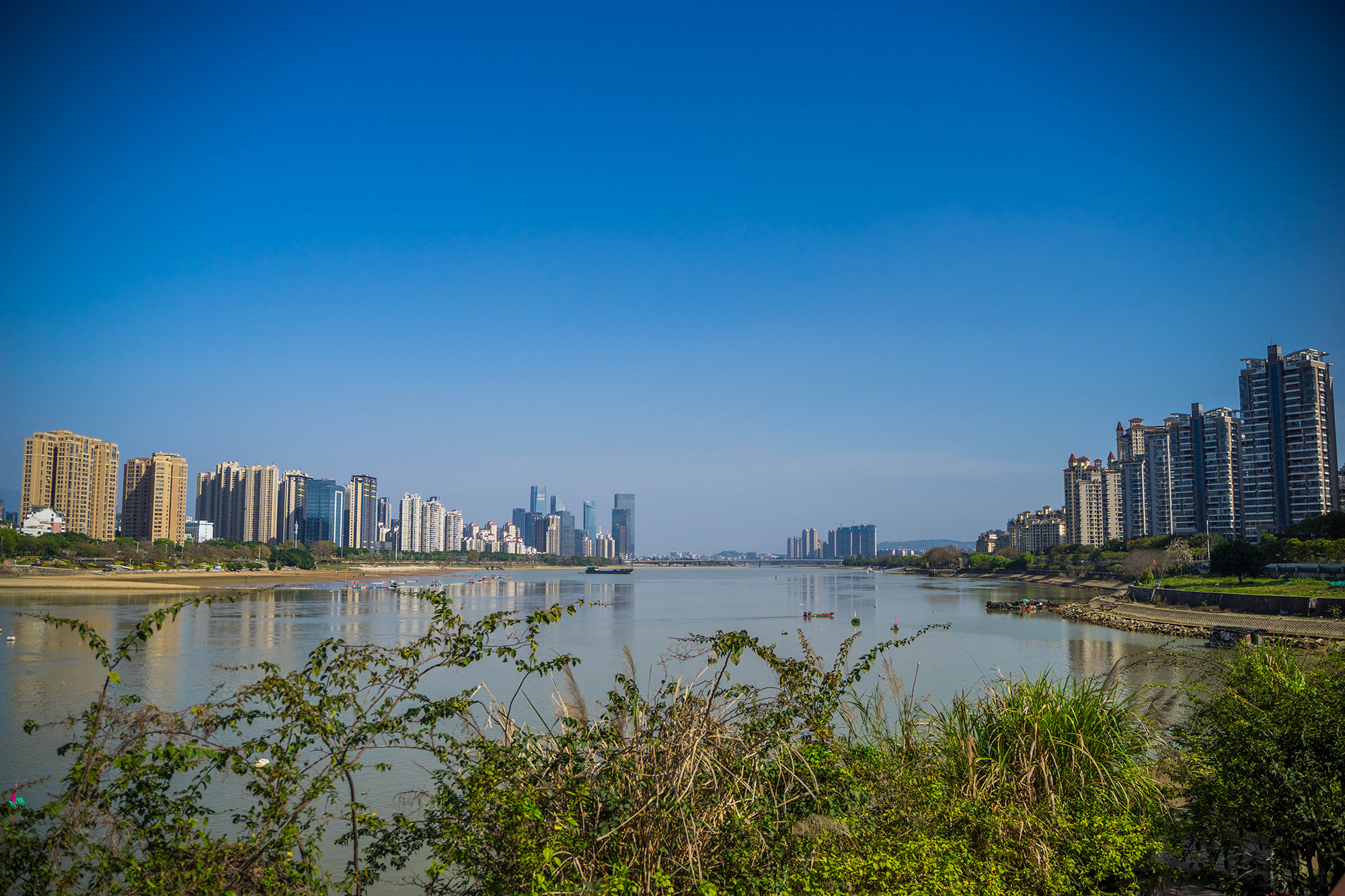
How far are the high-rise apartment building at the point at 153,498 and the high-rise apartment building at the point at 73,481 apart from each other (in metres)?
6.53

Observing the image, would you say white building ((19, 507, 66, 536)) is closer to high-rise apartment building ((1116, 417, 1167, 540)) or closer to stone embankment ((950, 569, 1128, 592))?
stone embankment ((950, 569, 1128, 592))

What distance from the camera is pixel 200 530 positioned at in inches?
5153

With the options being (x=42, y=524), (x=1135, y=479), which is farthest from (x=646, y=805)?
(x=1135, y=479)

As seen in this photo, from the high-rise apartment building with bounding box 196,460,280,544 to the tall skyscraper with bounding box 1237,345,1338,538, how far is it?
5632 inches

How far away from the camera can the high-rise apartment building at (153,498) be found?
353 feet

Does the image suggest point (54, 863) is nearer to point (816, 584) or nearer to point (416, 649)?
point (416, 649)

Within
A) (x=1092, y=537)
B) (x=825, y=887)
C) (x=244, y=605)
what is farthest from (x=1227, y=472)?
(x=825, y=887)

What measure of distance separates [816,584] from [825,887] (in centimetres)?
9518

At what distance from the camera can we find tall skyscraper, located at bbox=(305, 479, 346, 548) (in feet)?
488

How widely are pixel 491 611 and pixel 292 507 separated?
12533 centimetres

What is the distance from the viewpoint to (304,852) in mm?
3389

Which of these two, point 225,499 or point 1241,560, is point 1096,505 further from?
point 225,499

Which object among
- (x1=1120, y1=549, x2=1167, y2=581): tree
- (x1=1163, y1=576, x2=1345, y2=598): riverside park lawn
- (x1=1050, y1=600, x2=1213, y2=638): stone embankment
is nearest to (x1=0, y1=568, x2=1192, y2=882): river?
(x1=1050, y1=600, x2=1213, y2=638): stone embankment

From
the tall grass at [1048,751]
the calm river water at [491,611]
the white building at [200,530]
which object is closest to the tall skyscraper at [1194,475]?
the calm river water at [491,611]
